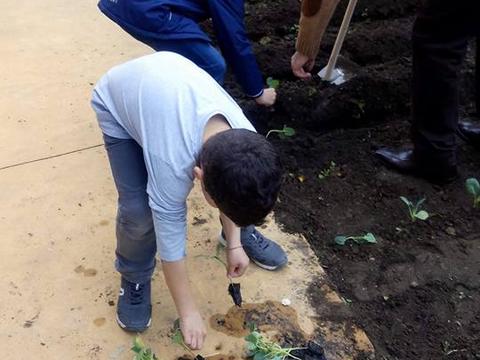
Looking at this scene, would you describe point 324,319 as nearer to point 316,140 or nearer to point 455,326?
point 455,326

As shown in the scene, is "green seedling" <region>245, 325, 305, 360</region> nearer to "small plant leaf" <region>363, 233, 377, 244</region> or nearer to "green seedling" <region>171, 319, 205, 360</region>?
"green seedling" <region>171, 319, 205, 360</region>

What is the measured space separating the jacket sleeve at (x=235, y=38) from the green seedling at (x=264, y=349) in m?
0.88

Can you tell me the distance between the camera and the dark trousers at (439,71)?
248 centimetres

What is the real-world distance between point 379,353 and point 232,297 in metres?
0.51

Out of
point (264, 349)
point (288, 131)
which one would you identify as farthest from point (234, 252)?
point (288, 131)

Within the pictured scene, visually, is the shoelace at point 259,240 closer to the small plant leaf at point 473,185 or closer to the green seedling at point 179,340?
the green seedling at point 179,340

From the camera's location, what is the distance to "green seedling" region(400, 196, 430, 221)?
265 centimetres

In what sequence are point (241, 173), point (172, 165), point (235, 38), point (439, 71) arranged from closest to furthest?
1. point (241, 173)
2. point (172, 165)
3. point (235, 38)
4. point (439, 71)

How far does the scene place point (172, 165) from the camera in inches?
66.5

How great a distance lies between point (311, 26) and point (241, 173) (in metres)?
1.15

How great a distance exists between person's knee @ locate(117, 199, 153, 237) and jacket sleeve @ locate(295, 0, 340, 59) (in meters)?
0.98

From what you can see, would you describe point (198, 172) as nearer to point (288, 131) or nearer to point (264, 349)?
point (264, 349)

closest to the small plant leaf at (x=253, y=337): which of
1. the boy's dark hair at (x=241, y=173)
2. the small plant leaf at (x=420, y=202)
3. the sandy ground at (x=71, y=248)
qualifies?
the sandy ground at (x=71, y=248)

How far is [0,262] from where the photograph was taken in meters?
2.36
